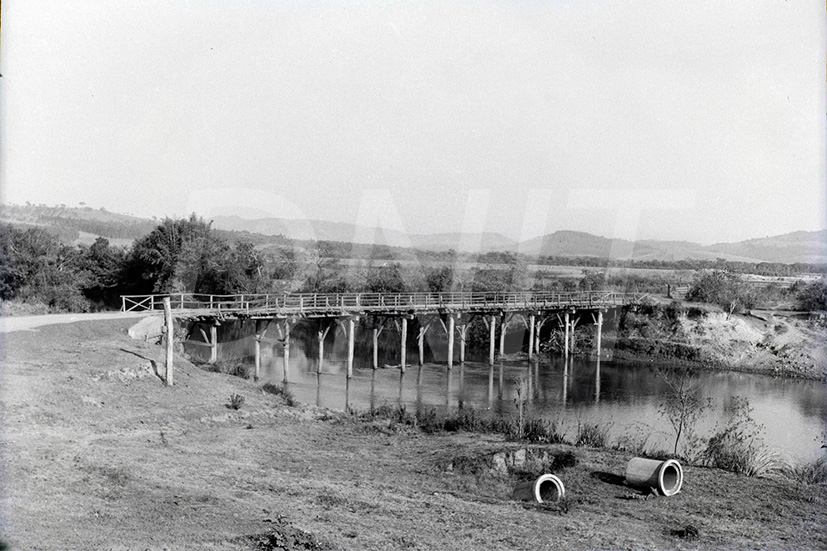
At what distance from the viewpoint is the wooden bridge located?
29.9 m

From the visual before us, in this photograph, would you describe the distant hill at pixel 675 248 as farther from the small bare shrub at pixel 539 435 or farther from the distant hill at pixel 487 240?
the small bare shrub at pixel 539 435

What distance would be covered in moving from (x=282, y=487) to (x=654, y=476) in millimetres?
7125

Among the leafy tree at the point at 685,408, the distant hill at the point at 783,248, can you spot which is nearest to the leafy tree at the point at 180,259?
the leafy tree at the point at 685,408

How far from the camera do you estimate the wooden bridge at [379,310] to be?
2986 centimetres

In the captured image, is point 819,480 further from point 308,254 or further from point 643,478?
point 308,254

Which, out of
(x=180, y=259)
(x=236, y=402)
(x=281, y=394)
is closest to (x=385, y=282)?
(x=180, y=259)

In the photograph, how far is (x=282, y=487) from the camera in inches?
489

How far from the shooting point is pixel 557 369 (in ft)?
128

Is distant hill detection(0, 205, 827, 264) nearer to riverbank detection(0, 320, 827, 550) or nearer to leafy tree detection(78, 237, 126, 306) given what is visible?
leafy tree detection(78, 237, 126, 306)

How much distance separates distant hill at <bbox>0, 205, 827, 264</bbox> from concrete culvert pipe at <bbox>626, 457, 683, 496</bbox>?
96.1 m

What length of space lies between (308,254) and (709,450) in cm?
6967

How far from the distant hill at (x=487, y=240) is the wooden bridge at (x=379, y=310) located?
2578 inches

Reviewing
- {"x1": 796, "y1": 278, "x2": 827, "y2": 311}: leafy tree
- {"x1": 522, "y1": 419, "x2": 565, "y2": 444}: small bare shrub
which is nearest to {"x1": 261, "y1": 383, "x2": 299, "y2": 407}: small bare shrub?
{"x1": 522, "y1": 419, "x2": 565, "y2": 444}: small bare shrub

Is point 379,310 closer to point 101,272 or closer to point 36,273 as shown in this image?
point 36,273
